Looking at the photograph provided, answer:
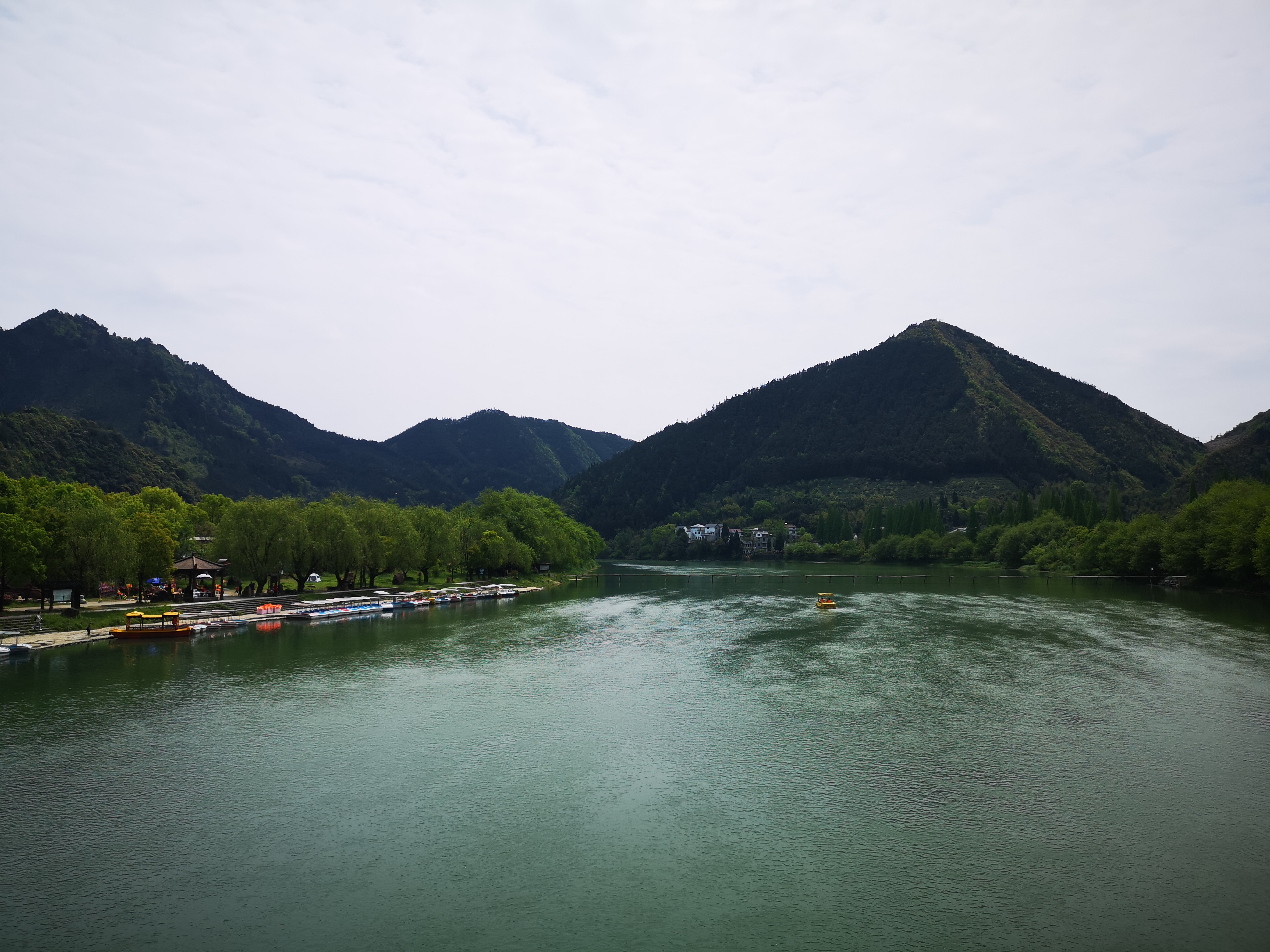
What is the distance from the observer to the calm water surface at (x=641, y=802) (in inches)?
731

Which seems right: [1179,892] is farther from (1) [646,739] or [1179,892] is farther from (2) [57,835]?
(2) [57,835]

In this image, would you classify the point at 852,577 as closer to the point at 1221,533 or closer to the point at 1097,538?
the point at 1097,538

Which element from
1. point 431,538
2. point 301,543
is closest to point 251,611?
point 301,543

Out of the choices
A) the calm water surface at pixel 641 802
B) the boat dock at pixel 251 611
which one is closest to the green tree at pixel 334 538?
the boat dock at pixel 251 611

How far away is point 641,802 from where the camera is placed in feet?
86.2

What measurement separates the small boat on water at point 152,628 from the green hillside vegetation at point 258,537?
591 cm

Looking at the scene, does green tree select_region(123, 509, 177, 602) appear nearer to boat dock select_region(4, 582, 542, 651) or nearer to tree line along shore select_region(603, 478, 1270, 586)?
boat dock select_region(4, 582, 542, 651)

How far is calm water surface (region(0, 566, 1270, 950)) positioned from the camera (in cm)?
1856

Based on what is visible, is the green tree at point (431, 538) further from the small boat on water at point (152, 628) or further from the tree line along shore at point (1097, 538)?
the tree line along shore at point (1097, 538)

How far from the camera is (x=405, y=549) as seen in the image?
323ft

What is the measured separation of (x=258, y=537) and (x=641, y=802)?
218ft

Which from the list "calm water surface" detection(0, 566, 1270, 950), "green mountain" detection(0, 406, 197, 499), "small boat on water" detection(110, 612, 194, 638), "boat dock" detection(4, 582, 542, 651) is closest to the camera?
"calm water surface" detection(0, 566, 1270, 950)

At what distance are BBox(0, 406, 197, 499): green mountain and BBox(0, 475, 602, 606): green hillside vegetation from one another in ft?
161

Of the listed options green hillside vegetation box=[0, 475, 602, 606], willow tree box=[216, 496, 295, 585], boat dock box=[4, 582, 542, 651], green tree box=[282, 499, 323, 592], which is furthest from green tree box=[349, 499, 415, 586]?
willow tree box=[216, 496, 295, 585]
